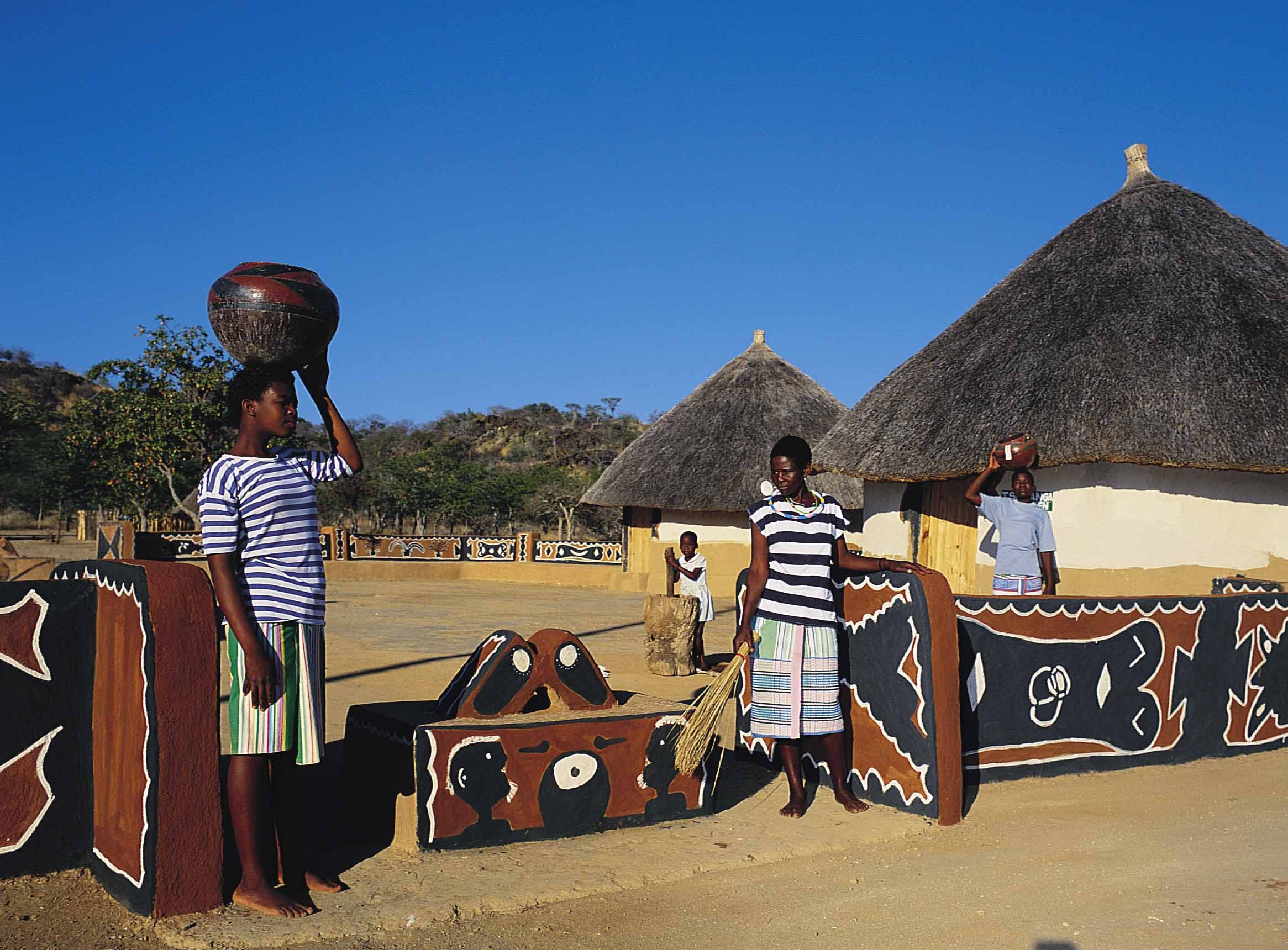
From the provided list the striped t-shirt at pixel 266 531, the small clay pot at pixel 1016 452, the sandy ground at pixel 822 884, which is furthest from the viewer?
the small clay pot at pixel 1016 452

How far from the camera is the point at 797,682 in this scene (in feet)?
15.3

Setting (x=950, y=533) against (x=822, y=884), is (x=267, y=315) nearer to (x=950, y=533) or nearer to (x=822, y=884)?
(x=822, y=884)

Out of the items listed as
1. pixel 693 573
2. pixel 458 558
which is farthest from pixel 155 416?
pixel 693 573

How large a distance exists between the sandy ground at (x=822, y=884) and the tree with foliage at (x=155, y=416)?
19.6m

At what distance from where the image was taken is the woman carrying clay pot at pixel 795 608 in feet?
15.2

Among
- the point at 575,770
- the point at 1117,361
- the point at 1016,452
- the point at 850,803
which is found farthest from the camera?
the point at 1117,361

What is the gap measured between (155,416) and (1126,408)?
1963cm

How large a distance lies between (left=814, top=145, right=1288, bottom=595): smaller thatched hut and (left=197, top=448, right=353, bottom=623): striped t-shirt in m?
7.57

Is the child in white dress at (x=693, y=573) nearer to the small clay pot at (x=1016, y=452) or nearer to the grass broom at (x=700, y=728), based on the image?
the small clay pot at (x=1016, y=452)

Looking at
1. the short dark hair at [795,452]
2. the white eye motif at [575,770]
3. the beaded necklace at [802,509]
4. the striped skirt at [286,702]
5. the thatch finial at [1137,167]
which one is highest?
the thatch finial at [1137,167]

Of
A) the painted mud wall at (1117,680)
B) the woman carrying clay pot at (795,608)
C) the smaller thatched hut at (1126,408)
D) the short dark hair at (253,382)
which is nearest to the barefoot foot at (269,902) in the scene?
the short dark hair at (253,382)

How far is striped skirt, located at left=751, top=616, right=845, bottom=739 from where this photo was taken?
466 centimetres

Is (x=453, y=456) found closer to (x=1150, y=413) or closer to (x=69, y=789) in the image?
(x=1150, y=413)

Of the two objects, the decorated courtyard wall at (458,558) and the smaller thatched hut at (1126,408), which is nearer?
the smaller thatched hut at (1126,408)
